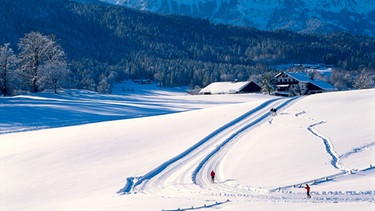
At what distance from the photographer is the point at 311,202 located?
22.7 m

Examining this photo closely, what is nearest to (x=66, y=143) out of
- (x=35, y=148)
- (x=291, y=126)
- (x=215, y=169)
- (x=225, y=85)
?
(x=35, y=148)

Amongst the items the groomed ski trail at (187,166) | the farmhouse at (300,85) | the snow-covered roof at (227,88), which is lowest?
the groomed ski trail at (187,166)

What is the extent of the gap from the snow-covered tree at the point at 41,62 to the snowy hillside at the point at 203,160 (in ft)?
67.4

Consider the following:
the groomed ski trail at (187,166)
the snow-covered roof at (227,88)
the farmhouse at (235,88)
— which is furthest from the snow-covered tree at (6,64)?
the farmhouse at (235,88)

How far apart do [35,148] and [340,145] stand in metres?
22.9

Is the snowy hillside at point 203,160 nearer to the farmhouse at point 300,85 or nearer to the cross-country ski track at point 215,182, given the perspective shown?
the cross-country ski track at point 215,182

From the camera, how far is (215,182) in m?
29.0

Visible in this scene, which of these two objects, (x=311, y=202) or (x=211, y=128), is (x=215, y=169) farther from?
(x=211, y=128)

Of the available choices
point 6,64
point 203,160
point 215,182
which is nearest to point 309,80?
point 6,64

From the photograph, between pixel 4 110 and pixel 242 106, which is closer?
pixel 242 106

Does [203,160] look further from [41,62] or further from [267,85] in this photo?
[267,85]

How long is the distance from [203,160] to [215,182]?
5633mm

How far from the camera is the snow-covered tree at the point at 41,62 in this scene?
78188mm

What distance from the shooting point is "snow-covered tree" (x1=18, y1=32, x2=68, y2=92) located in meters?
78.2
